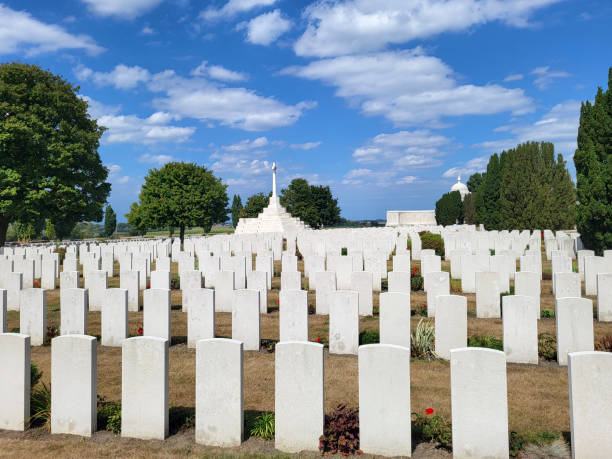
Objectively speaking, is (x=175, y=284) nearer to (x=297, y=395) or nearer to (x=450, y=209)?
(x=297, y=395)

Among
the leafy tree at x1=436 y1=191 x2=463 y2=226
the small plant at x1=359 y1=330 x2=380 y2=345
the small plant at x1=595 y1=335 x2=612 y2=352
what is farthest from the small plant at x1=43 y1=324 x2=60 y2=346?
the leafy tree at x1=436 y1=191 x2=463 y2=226

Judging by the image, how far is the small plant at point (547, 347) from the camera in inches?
265

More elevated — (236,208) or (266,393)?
(236,208)

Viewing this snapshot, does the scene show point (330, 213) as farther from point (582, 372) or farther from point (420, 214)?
point (582, 372)

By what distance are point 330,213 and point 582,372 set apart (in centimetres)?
7337

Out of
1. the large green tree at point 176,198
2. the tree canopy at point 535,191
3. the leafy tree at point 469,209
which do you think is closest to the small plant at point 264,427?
the tree canopy at point 535,191

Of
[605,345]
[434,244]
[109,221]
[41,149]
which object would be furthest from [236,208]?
[605,345]

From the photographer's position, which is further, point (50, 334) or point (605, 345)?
point (50, 334)

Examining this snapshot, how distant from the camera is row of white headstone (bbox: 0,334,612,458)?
365cm

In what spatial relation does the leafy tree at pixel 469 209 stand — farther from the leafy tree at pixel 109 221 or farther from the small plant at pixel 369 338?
the small plant at pixel 369 338

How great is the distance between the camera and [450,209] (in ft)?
201

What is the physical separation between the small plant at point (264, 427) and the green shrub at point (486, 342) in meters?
3.83

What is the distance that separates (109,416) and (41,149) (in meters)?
26.5

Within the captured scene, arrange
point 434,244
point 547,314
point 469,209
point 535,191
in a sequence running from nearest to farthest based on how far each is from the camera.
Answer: point 547,314 < point 434,244 < point 535,191 < point 469,209
